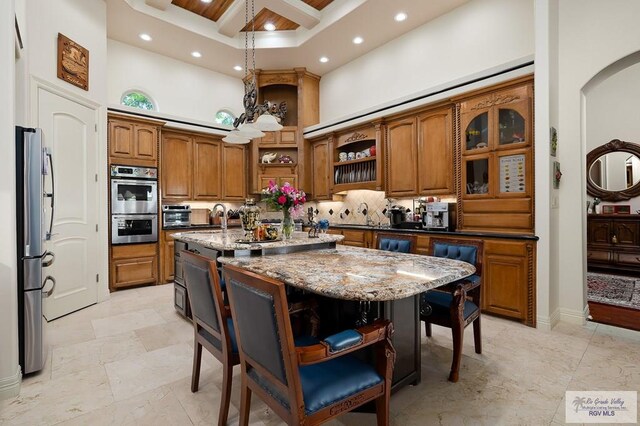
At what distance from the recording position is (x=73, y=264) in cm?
372

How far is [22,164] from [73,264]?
2036 millimetres

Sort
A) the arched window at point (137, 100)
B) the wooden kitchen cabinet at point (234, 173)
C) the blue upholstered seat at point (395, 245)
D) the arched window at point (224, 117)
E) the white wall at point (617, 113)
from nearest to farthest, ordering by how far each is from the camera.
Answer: the blue upholstered seat at point (395, 245) < the arched window at point (137, 100) < the white wall at point (617, 113) < the wooden kitchen cabinet at point (234, 173) < the arched window at point (224, 117)

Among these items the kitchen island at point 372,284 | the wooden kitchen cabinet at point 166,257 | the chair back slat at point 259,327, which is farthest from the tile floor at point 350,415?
the wooden kitchen cabinet at point 166,257

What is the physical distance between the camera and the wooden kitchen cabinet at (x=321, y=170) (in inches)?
228

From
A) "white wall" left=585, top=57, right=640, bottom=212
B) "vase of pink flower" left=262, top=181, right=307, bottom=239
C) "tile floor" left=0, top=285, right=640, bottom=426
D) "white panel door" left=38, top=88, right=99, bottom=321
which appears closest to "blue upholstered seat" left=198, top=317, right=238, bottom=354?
"tile floor" left=0, top=285, right=640, bottom=426

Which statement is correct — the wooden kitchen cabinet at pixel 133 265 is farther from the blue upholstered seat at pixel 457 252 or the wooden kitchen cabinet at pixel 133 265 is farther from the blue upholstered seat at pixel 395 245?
the blue upholstered seat at pixel 457 252

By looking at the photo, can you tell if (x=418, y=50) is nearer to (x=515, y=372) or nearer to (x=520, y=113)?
(x=520, y=113)

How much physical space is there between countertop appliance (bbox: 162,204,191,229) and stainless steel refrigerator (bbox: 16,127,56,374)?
2872 mm

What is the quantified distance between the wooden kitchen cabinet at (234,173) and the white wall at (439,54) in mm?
1986

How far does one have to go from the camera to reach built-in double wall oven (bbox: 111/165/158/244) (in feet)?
15.0

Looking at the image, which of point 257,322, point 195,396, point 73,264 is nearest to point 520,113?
point 257,322

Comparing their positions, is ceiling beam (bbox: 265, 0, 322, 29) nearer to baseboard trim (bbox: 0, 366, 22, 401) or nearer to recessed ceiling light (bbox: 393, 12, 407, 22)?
recessed ceiling light (bbox: 393, 12, 407, 22)

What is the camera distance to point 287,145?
605cm

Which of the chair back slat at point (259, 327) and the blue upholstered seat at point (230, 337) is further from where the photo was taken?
the blue upholstered seat at point (230, 337)
